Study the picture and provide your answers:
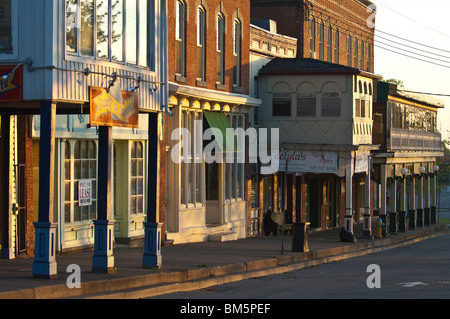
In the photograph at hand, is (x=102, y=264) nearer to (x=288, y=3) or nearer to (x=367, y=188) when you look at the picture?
(x=367, y=188)

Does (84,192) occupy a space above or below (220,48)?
below

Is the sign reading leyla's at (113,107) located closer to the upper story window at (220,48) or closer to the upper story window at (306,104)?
the upper story window at (220,48)

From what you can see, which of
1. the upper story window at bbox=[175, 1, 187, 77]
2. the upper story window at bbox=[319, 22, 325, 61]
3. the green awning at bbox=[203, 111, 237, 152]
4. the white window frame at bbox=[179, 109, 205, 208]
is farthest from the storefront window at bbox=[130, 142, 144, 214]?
the upper story window at bbox=[319, 22, 325, 61]

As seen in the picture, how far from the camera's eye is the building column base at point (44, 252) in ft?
47.2

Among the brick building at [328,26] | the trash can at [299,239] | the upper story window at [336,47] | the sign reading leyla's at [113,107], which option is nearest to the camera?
the sign reading leyla's at [113,107]

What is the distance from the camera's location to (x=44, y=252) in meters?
14.5

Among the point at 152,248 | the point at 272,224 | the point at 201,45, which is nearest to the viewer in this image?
the point at 152,248

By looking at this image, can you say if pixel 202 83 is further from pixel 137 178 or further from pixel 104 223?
pixel 104 223

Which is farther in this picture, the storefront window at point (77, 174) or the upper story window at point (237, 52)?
the upper story window at point (237, 52)

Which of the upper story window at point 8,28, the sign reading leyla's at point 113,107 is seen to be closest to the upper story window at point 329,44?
the sign reading leyla's at point 113,107

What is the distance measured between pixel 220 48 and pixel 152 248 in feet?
41.4

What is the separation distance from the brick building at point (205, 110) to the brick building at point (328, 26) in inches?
293

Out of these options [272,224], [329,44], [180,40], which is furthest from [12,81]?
[329,44]

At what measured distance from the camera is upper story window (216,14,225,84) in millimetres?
28219
